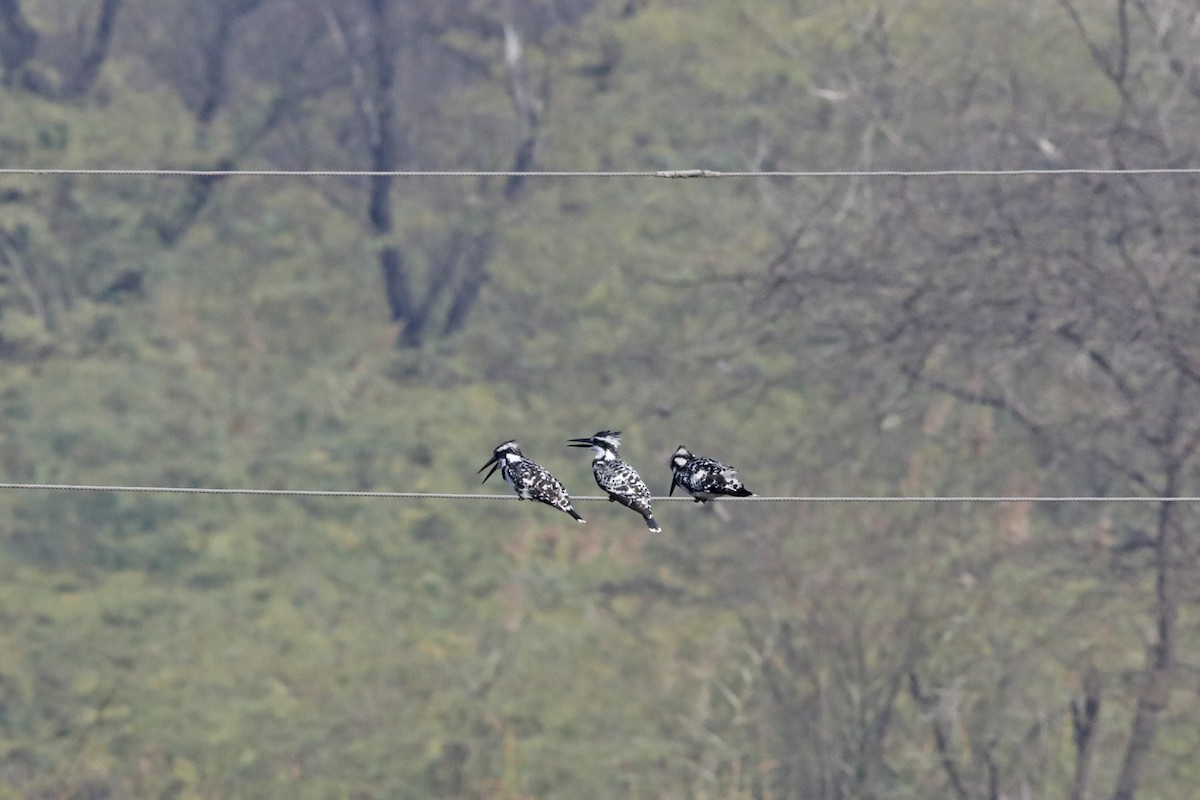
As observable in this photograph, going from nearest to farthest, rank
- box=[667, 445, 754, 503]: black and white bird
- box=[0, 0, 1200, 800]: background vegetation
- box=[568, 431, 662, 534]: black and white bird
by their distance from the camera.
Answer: box=[667, 445, 754, 503]: black and white bird
box=[568, 431, 662, 534]: black and white bird
box=[0, 0, 1200, 800]: background vegetation

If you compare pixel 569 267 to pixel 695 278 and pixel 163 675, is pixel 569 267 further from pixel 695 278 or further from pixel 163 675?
pixel 163 675

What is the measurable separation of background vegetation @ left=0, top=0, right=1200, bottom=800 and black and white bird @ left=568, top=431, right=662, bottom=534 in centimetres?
951

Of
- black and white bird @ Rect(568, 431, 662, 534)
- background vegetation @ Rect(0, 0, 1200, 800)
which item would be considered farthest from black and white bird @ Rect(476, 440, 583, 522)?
background vegetation @ Rect(0, 0, 1200, 800)

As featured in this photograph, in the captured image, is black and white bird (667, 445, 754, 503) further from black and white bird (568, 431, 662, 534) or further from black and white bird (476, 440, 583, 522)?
black and white bird (476, 440, 583, 522)

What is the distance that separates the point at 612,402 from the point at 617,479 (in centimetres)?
1360

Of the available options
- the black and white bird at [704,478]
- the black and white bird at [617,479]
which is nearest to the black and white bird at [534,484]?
the black and white bird at [617,479]

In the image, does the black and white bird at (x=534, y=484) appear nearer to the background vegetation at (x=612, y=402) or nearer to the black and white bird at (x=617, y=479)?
the black and white bird at (x=617, y=479)

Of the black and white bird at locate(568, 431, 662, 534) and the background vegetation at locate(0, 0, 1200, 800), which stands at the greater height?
the background vegetation at locate(0, 0, 1200, 800)

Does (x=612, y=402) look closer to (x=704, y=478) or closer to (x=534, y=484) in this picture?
(x=534, y=484)

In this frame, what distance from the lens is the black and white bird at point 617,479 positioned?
25.9 ft

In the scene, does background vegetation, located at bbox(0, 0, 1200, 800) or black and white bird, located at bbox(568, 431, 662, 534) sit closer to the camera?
black and white bird, located at bbox(568, 431, 662, 534)

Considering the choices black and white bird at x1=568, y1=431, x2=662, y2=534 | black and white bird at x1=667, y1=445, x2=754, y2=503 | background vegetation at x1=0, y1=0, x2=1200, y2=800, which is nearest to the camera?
black and white bird at x1=667, y1=445, x2=754, y2=503

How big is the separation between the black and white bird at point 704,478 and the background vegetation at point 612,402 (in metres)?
9.78

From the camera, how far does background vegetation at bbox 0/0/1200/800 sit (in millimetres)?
19453
